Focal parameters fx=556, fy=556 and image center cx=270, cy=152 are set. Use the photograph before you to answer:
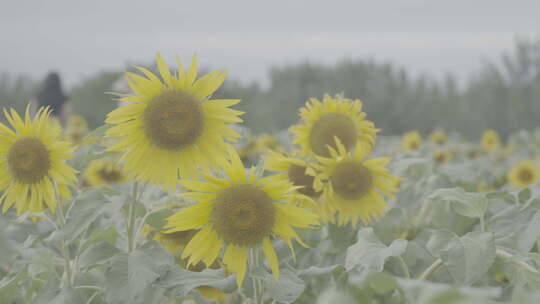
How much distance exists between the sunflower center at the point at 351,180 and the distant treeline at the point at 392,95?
877 cm

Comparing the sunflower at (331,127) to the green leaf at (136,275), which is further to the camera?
the sunflower at (331,127)

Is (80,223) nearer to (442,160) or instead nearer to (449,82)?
(442,160)

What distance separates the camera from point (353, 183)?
1.54m

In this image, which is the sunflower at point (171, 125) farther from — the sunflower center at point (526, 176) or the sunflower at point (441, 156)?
the sunflower at point (441, 156)

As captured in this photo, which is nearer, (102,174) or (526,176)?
(102,174)

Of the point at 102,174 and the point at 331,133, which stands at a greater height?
the point at 331,133

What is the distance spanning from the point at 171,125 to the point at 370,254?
50 cm

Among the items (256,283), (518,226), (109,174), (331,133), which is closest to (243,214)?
(256,283)

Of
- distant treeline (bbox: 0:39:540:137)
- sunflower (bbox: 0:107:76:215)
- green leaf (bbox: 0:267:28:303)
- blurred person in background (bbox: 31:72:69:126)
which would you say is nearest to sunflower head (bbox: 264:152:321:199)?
sunflower (bbox: 0:107:76:215)

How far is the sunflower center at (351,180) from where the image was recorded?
1525 mm

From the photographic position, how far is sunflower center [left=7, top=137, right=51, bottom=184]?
1237 millimetres

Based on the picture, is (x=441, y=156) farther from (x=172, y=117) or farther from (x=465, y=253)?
(x=172, y=117)

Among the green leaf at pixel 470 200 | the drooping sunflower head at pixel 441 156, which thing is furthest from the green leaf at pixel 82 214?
the drooping sunflower head at pixel 441 156

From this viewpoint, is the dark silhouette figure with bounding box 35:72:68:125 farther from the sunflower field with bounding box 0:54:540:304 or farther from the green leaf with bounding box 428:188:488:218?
the green leaf with bounding box 428:188:488:218
